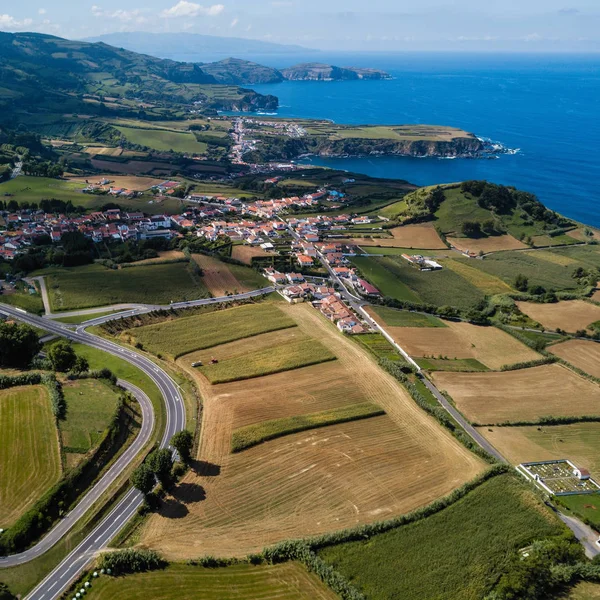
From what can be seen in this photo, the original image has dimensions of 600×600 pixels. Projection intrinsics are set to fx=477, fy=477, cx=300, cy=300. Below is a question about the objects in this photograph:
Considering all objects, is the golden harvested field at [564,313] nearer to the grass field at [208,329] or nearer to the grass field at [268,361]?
the grass field at [268,361]

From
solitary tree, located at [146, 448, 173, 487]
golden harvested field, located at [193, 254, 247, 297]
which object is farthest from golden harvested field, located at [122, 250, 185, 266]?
solitary tree, located at [146, 448, 173, 487]

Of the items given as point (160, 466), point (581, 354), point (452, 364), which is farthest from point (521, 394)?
point (160, 466)

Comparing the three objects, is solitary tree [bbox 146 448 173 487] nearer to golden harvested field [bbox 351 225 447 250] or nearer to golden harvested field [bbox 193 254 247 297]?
golden harvested field [bbox 193 254 247 297]

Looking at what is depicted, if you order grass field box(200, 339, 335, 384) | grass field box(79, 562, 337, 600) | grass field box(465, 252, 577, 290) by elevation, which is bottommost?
grass field box(79, 562, 337, 600)

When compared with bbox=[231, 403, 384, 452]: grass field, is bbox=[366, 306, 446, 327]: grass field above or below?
above

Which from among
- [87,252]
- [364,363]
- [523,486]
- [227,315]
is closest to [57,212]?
[87,252]

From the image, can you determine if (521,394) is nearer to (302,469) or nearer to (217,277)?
(302,469)
